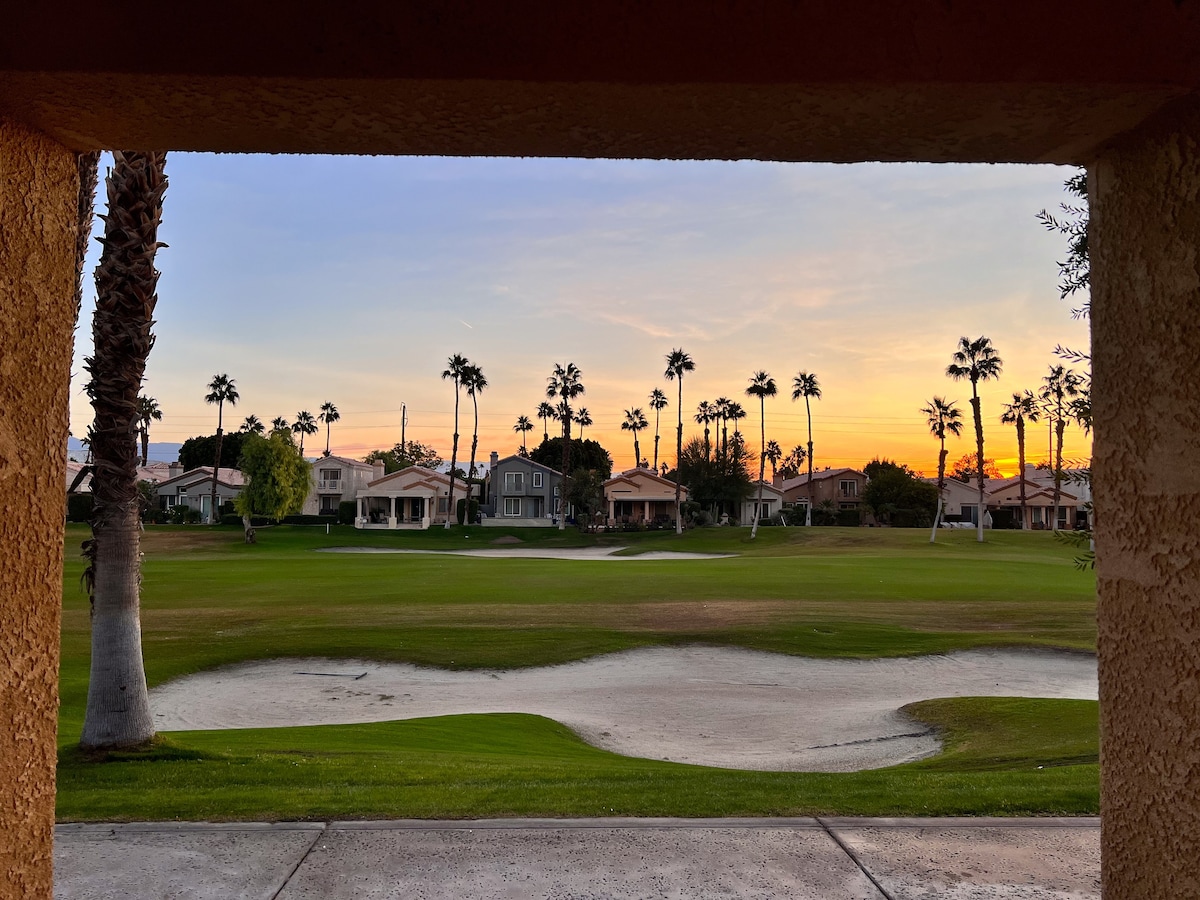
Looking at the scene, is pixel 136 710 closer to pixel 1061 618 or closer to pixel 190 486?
pixel 1061 618

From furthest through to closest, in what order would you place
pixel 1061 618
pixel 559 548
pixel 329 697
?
1. pixel 559 548
2. pixel 1061 618
3. pixel 329 697

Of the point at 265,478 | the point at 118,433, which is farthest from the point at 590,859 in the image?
the point at 265,478

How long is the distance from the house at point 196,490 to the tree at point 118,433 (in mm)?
87281

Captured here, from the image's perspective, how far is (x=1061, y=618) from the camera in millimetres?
23625

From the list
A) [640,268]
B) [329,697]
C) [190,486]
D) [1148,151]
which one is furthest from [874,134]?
[190,486]

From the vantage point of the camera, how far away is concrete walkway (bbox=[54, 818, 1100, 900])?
4.54 metres

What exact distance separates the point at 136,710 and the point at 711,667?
38.5 ft

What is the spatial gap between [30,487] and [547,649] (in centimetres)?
1696

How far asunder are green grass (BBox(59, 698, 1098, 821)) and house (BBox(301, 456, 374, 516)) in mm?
87297

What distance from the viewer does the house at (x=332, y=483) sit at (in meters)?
95.5

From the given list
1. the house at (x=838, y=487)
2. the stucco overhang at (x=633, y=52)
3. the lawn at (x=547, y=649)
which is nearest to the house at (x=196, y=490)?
the lawn at (x=547, y=649)

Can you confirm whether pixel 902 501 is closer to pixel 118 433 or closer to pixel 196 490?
pixel 196 490

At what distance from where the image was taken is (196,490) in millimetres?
91188

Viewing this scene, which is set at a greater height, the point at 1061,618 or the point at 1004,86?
the point at 1004,86
